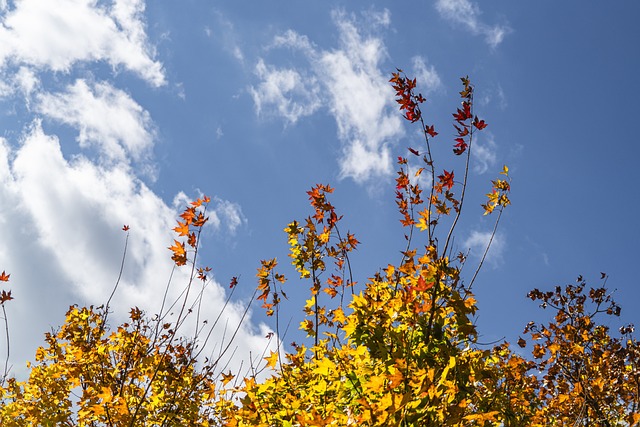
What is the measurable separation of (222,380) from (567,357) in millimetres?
6134

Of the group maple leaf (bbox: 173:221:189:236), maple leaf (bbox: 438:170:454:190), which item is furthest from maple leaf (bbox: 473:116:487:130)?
maple leaf (bbox: 173:221:189:236)

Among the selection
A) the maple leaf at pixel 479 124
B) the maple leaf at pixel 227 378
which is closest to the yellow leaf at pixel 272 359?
the maple leaf at pixel 227 378

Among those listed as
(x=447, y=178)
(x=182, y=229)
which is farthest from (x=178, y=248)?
(x=447, y=178)

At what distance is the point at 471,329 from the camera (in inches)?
131

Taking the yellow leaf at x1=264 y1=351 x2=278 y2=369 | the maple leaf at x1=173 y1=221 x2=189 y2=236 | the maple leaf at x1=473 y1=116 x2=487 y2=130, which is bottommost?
the yellow leaf at x1=264 y1=351 x2=278 y2=369

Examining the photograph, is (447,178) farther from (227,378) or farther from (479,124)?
(227,378)

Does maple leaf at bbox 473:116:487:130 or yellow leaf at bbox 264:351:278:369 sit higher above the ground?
maple leaf at bbox 473:116:487:130

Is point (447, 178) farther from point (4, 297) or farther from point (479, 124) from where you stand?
point (4, 297)

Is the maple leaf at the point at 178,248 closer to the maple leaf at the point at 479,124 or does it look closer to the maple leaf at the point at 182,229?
the maple leaf at the point at 182,229

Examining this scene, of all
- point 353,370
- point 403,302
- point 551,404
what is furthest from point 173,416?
point 551,404

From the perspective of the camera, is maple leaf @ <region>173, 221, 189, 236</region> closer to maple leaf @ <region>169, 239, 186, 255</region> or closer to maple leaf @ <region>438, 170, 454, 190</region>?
maple leaf @ <region>169, 239, 186, 255</region>

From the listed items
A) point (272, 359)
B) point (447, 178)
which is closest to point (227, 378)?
point (272, 359)

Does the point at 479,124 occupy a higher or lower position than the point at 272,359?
higher

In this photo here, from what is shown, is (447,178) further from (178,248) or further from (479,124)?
(178,248)
